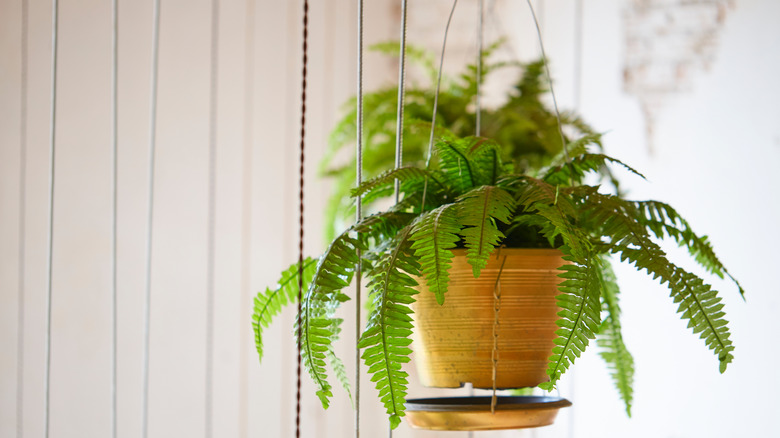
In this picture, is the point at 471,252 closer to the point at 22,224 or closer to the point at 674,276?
the point at 674,276

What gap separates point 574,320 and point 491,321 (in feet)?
0.50

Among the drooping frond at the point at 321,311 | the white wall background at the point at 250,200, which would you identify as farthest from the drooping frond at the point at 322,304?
the white wall background at the point at 250,200

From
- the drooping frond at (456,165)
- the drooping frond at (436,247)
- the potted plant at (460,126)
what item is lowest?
the drooping frond at (436,247)

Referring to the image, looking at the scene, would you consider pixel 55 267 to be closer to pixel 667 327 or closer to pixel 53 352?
pixel 53 352

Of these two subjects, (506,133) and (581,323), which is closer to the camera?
(581,323)

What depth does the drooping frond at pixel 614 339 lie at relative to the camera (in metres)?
1.16

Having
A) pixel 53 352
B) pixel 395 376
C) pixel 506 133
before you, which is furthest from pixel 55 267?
pixel 395 376

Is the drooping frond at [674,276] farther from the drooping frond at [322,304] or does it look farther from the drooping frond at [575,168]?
the drooping frond at [322,304]

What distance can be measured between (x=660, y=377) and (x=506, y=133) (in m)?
0.83

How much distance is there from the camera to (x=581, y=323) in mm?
838

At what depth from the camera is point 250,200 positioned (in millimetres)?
2574

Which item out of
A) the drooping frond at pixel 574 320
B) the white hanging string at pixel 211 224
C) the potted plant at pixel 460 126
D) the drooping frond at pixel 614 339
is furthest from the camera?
the white hanging string at pixel 211 224

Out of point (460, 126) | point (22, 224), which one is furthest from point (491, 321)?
point (22, 224)

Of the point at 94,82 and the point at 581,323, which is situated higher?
the point at 94,82
